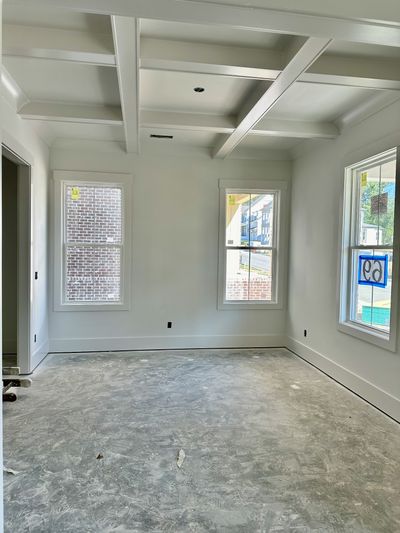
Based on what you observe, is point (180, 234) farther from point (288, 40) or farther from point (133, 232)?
point (288, 40)

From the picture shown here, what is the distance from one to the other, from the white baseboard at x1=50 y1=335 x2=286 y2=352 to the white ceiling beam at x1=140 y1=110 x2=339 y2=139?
9.40ft

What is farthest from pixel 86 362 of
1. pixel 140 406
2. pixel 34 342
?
pixel 140 406

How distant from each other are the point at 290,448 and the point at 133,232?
11.3ft

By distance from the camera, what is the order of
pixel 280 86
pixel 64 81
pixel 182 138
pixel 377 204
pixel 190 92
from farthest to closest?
pixel 182 138
pixel 377 204
pixel 190 92
pixel 64 81
pixel 280 86

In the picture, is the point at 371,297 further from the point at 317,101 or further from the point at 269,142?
the point at 269,142

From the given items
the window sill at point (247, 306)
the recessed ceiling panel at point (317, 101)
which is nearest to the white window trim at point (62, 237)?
A: the window sill at point (247, 306)

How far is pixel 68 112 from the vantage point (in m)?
3.62

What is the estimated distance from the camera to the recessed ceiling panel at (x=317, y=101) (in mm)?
3250

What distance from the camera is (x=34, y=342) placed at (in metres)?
4.26

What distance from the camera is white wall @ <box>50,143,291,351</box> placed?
4996mm

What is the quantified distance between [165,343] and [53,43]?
384 cm

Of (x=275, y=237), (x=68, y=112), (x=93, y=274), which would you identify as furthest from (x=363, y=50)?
(x=93, y=274)

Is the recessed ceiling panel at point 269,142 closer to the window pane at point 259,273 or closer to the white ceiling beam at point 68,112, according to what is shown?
the window pane at point 259,273

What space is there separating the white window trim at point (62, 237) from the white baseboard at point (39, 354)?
51 cm
